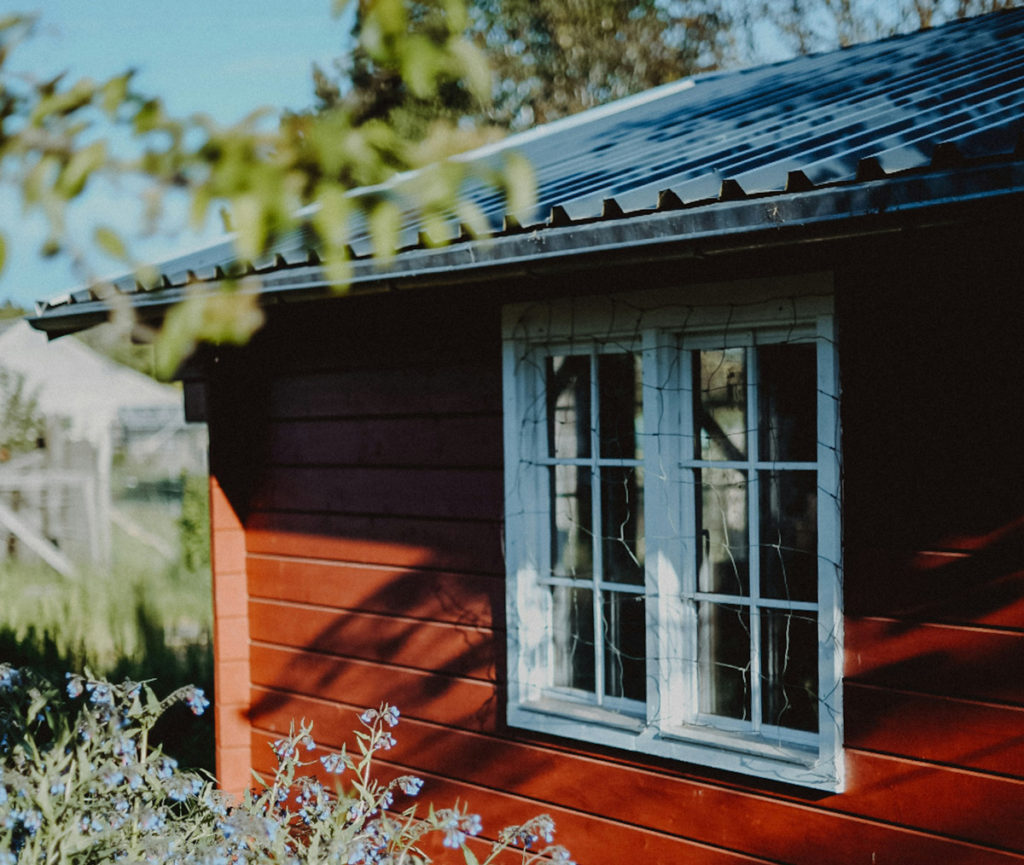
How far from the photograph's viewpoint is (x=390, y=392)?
4566mm

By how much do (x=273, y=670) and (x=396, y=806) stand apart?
1097 mm

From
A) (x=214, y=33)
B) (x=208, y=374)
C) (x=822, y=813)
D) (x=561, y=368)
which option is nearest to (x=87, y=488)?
(x=208, y=374)

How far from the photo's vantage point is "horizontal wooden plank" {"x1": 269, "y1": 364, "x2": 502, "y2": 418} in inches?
164

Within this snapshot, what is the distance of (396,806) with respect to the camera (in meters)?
4.47

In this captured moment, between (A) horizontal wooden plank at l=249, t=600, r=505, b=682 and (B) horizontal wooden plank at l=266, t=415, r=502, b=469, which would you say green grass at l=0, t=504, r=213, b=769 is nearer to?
(A) horizontal wooden plank at l=249, t=600, r=505, b=682

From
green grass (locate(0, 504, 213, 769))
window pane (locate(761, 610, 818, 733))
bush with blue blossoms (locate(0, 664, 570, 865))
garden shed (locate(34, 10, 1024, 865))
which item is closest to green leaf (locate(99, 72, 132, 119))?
garden shed (locate(34, 10, 1024, 865))

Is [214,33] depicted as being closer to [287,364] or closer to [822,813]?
[822,813]

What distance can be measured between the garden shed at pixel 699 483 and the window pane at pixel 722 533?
0.01 metres

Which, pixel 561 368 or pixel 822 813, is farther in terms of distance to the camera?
pixel 561 368

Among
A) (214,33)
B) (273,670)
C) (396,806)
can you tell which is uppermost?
(214,33)

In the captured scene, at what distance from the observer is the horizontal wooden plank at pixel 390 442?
13.7ft

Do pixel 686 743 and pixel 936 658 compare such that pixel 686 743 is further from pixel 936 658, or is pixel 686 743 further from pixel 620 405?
pixel 620 405

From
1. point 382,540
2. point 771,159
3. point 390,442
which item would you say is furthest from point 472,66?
point 382,540

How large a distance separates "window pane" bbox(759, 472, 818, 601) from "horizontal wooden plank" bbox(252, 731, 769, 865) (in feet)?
3.02
